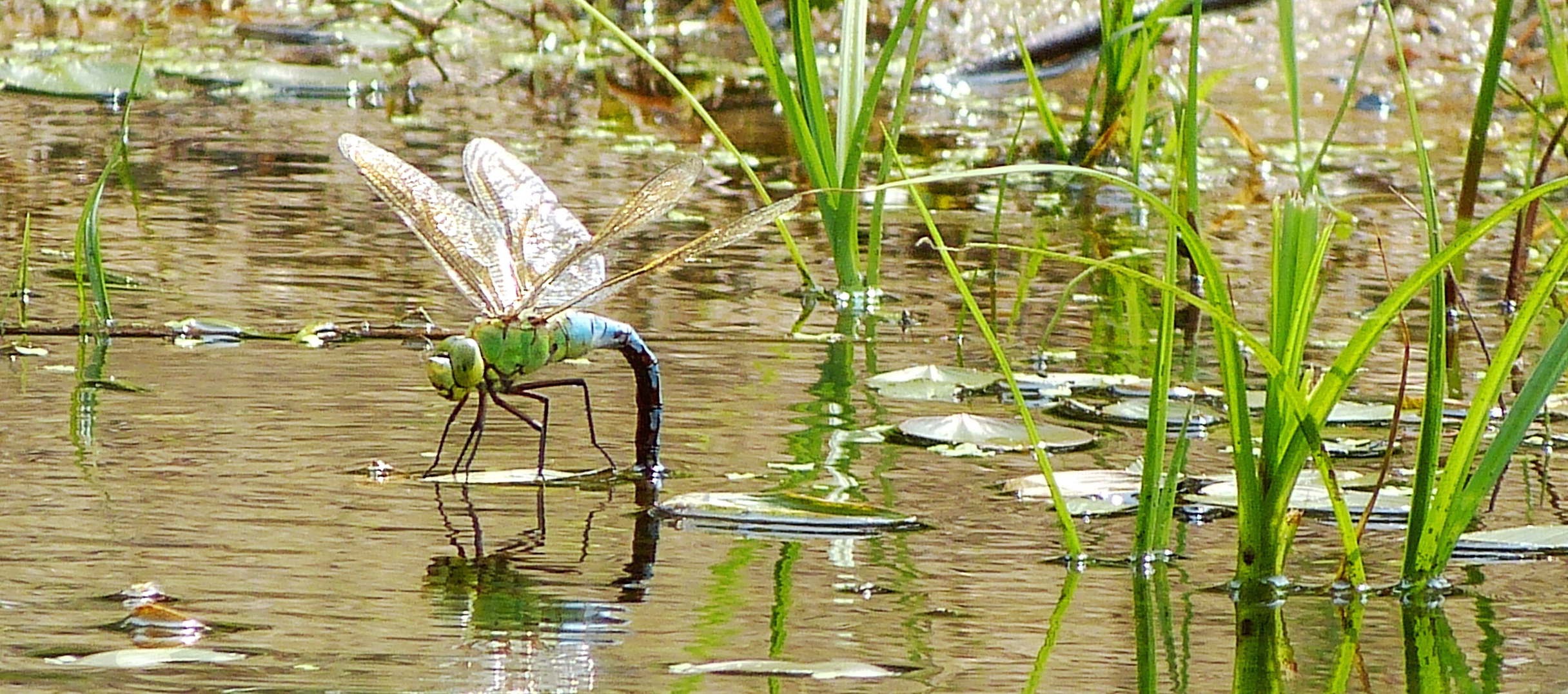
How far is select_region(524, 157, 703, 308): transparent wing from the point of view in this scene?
213 centimetres

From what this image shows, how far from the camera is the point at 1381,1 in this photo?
210cm

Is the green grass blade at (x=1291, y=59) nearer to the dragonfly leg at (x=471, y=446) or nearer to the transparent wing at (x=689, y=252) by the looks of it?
the transparent wing at (x=689, y=252)

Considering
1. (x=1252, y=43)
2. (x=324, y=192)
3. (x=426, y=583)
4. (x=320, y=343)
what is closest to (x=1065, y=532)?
(x=426, y=583)

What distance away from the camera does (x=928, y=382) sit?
2400 mm

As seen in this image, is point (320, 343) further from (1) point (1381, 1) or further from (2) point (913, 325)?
(1) point (1381, 1)

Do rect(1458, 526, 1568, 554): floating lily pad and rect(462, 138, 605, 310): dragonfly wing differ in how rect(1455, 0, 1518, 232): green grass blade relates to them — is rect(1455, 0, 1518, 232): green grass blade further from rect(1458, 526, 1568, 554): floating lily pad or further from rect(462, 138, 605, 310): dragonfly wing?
rect(462, 138, 605, 310): dragonfly wing

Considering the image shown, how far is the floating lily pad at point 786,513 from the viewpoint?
1.77 metres

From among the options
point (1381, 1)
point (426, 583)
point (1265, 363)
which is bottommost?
point (426, 583)

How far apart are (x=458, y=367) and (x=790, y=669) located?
748 millimetres

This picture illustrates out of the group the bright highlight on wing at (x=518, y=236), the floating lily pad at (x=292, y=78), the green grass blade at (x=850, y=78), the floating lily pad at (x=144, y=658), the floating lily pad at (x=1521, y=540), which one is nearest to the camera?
the floating lily pad at (x=144, y=658)

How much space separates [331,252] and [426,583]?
167 centimetres

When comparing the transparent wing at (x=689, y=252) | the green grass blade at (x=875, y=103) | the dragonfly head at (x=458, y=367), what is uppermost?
the green grass blade at (x=875, y=103)

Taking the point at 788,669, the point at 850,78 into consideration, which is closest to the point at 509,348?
the point at 788,669

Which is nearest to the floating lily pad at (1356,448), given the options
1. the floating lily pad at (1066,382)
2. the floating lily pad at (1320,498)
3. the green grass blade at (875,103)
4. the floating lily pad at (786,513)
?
the floating lily pad at (1320,498)
